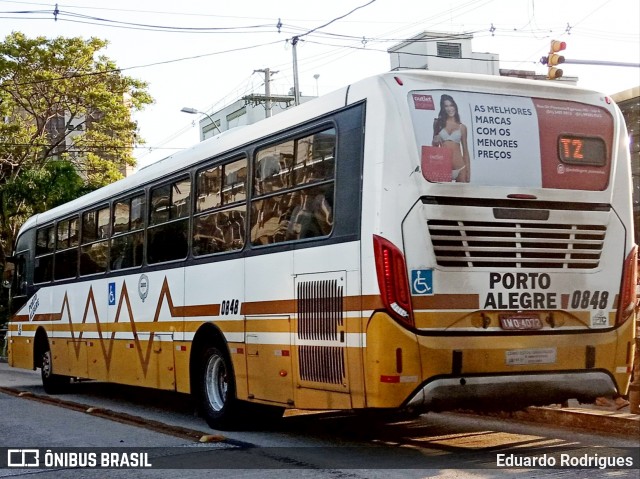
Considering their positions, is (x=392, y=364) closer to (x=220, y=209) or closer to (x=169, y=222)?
(x=220, y=209)

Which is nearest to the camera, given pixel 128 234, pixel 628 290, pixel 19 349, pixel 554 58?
pixel 628 290

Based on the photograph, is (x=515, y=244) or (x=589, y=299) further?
(x=589, y=299)

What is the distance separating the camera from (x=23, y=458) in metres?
9.36

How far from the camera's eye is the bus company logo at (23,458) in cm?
904

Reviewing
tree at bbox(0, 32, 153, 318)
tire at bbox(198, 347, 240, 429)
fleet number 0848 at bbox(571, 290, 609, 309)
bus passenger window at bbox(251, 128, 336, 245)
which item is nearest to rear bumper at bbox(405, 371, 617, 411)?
fleet number 0848 at bbox(571, 290, 609, 309)

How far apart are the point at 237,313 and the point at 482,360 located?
125 inches

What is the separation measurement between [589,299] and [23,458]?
5421mm

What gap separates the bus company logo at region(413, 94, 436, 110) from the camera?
847 cm

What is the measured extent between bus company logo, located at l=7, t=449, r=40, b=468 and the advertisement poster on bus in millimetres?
4432

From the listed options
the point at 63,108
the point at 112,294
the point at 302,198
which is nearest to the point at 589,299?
the point at 302,198

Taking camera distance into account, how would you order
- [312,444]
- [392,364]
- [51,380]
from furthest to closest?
[51,380] < [312,444] < [392,364]

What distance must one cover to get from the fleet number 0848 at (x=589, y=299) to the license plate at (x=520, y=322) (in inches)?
16.6

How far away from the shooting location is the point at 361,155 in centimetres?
852

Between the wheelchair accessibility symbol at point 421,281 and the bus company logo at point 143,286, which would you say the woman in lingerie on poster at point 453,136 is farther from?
the bus company logo at point 143,286
